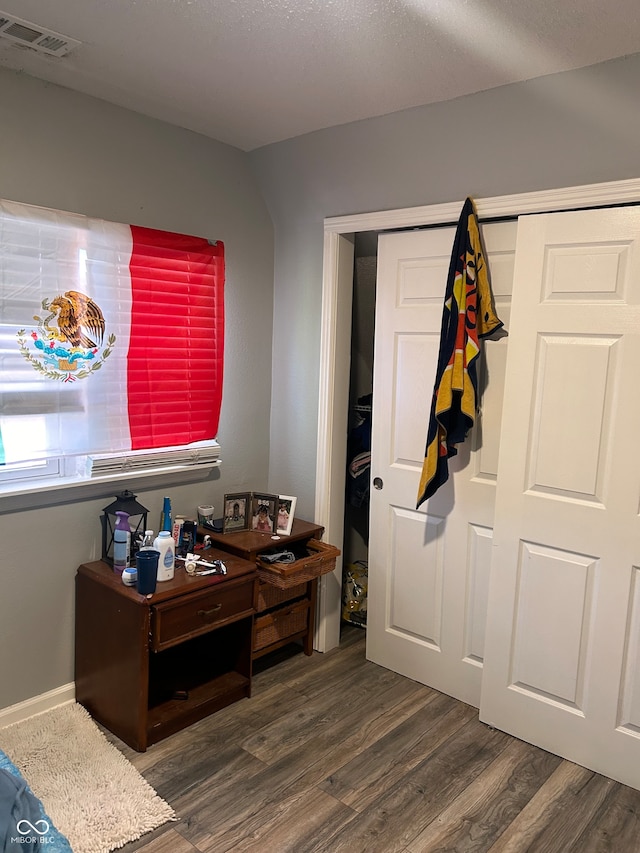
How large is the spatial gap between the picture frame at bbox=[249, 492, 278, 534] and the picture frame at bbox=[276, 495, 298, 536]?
0.07ft

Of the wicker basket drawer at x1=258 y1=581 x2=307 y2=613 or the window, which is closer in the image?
the window

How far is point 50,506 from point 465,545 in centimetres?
170

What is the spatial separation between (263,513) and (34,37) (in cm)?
201

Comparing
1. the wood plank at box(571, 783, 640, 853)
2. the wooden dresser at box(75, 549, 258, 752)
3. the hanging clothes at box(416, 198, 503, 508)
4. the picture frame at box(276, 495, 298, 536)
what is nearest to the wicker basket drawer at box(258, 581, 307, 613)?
the wooden dresser at box(75, 549, 258, 752)

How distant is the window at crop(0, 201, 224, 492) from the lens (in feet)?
7.84

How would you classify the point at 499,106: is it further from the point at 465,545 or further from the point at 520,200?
the point at 465,545

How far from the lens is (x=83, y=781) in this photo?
2213 mm

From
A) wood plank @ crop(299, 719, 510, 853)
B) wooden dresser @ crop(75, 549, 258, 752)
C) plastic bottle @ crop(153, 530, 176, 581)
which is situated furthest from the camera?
plastic bottle @ crop(153, 530, 176, 581)

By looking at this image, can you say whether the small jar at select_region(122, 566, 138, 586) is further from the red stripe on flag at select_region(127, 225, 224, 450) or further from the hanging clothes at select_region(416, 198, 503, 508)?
the hanging clothes at select_region(416, 198, 503, 508)

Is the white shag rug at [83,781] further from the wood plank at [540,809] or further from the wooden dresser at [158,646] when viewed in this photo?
the wood plank at [540,809]

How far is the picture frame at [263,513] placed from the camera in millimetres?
3037

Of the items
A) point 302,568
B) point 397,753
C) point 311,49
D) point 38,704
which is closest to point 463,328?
point 311,49

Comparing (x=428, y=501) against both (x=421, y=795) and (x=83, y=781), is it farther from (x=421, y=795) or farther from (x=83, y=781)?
(x=83, y=781)

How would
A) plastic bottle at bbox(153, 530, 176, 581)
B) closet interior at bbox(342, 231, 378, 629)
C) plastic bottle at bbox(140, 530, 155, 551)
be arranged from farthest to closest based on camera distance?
1. closet interior at bbox(342, 231, 378, 629)
2. plastic bottle at bbox(140, 530, 155, 551)
3. plastic bottle at bbox(153, 530, 176, 581)
